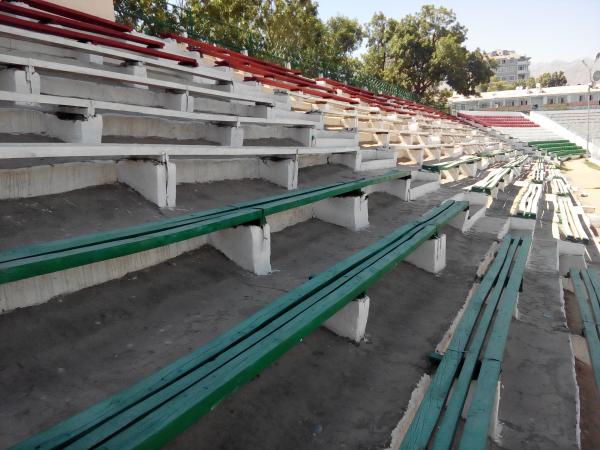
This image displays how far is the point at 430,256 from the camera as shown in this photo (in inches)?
162

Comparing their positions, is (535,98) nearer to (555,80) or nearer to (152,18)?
(555,80)

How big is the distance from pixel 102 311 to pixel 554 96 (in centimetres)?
6619

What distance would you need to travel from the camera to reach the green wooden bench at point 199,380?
124 cm

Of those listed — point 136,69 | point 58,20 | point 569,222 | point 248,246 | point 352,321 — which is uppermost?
point 58,20

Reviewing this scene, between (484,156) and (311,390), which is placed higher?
(484,156)

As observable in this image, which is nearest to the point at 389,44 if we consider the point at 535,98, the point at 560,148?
the point at 560,148

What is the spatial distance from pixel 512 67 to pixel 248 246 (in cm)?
12988

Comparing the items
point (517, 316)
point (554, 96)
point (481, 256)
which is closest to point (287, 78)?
point (481, 256)

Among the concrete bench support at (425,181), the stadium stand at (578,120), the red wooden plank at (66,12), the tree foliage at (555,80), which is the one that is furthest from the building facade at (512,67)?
the red wooden plank at (66,12)

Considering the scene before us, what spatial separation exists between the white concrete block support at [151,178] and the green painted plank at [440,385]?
2.12 metres

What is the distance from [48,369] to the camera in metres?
1.70

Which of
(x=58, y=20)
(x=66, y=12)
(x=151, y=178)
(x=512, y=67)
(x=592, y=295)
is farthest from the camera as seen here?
(x=512, y=67)

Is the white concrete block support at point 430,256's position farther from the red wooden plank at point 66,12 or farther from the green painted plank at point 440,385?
the red wooden plank at point 66,12

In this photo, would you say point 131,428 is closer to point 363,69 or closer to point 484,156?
point 484,156
